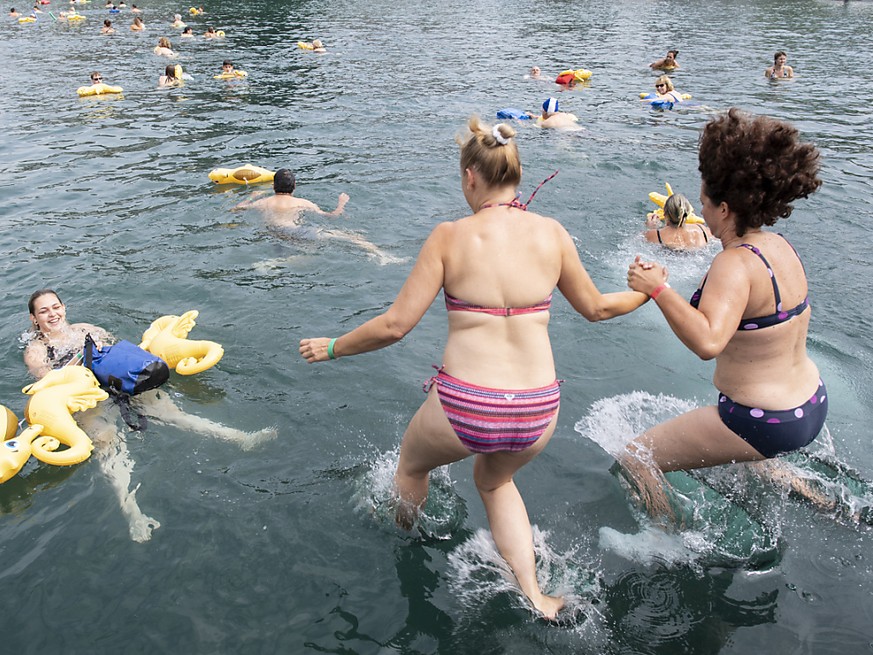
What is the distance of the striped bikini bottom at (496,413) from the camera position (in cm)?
334

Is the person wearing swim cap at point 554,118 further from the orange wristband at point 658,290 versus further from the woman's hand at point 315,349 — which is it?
the woman's hand at point 315,349

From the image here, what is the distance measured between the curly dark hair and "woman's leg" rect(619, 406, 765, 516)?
3.78ft

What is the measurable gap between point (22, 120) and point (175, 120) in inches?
140

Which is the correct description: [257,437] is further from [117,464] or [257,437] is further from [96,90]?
[96,90]

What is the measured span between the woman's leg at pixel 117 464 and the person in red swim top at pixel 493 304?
89.1 inches

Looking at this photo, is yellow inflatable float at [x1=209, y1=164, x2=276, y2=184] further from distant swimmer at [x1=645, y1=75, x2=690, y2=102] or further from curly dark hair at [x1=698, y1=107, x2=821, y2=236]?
distant swimmer at [x1=645, y1=75, x2=690, y2=102]

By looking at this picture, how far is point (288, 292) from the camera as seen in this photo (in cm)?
807

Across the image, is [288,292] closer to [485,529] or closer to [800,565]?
[485,529]

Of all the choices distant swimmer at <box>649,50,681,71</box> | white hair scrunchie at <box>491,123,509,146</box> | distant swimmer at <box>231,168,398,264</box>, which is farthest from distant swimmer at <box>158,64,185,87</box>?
white hair scrunchie at <box>491,123,509,146</box>

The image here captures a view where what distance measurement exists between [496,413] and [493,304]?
53 cm

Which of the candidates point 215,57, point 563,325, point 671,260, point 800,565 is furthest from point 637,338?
point 215,57

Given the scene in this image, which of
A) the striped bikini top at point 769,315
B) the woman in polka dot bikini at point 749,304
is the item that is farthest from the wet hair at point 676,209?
the striped bikini top at point 769,315

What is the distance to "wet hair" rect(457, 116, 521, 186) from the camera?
3.21m

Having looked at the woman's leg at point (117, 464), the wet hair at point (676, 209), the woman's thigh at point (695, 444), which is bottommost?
the woman's leg at point (117, 464)
